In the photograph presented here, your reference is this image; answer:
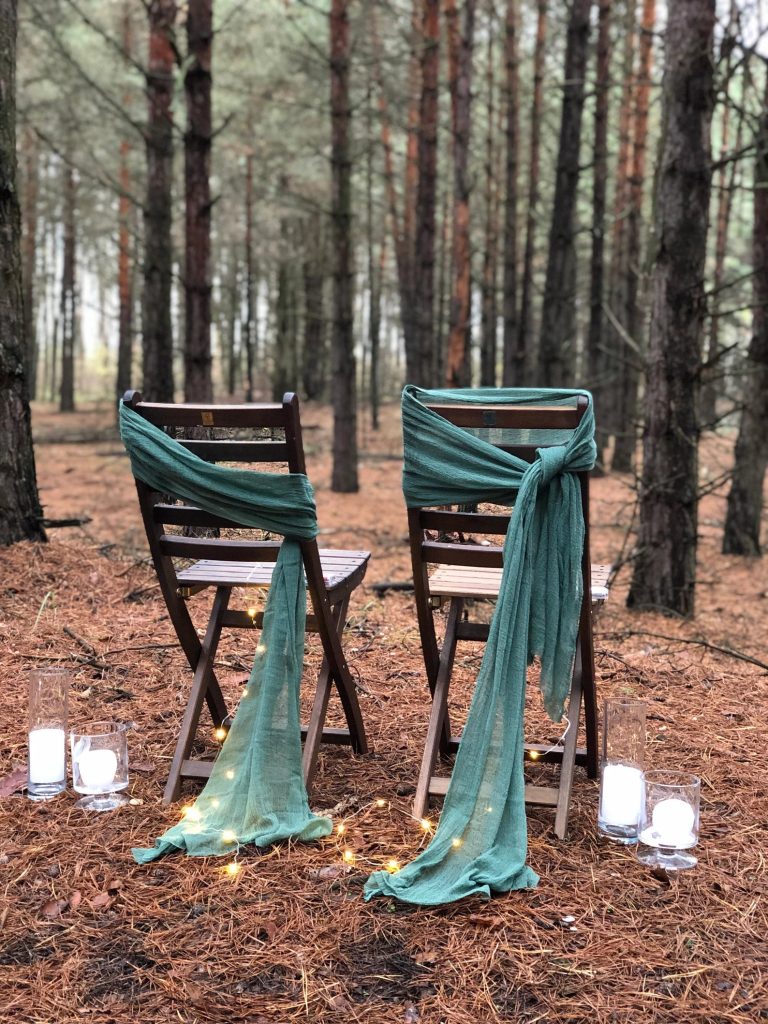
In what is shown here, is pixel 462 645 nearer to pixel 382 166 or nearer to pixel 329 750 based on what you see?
pixel 329 750

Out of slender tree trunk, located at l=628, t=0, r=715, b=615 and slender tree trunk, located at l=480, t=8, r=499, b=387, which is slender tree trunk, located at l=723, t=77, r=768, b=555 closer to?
slender tree trunk, located at l=628, t=0, r=715, b=615

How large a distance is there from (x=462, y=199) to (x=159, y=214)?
375 centimetres

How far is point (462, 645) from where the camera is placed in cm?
534

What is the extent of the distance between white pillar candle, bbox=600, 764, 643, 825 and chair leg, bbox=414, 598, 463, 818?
56cm

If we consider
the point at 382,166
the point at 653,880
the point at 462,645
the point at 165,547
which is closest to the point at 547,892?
the point at 653,880

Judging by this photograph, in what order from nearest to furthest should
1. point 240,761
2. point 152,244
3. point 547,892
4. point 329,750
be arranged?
point 547,892
point 240,761
point 329,750
point 152,244

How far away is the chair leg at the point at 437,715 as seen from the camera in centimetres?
308

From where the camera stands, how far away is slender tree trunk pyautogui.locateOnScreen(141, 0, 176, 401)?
448 inches

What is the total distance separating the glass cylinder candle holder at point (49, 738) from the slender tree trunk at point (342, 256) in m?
10.2

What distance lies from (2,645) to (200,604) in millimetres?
1306

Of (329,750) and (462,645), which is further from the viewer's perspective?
(462,645)

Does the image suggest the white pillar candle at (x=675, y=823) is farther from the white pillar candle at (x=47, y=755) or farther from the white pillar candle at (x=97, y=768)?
the white pillar candle at (x=47, y=755)

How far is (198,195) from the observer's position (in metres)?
9.65

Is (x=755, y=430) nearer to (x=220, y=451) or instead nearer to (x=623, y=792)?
(x=623, y=792)
